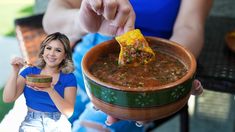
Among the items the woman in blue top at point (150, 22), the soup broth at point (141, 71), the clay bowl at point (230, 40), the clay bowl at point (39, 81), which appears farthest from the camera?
the clay bowl at point (230, 40)

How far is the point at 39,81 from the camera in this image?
0.47 metres

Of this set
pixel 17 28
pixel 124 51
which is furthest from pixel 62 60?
pixel 17 28

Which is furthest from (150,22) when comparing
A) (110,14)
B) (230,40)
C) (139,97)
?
(139,97)

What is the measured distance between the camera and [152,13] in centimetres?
119

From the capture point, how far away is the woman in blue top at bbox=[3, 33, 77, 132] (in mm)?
479

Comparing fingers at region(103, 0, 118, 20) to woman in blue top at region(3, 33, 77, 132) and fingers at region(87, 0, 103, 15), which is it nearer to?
fingers at region(87, 0, 103, 15)

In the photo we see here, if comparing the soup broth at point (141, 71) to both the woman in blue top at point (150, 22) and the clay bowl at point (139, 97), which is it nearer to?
the clay bowl at point (139, 97)

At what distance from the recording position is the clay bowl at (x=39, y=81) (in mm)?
470

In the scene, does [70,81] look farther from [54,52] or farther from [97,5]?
[97,5]

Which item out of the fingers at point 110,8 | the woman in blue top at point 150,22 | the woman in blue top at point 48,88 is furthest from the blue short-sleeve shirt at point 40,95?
the woman in blue top at point 150,22

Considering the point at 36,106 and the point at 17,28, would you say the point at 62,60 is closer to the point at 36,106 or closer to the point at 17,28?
the point at 36,106

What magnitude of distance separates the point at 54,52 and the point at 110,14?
0.26m

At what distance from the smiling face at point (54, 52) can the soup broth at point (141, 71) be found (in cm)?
15

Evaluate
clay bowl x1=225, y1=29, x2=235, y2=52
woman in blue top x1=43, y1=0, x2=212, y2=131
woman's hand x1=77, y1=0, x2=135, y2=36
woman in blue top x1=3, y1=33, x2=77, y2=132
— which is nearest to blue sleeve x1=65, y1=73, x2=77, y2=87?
woman in blue top x1=3, y1=33, x2=77, y2=132
